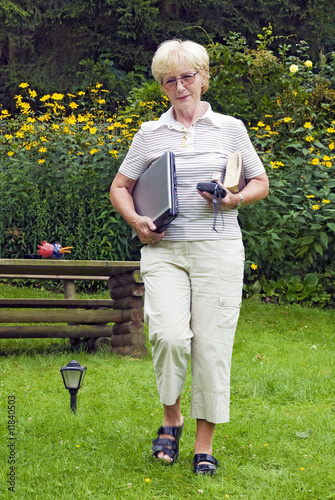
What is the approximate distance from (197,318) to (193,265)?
0.73 ft

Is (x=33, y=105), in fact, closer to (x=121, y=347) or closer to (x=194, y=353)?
(x=121, y=347)

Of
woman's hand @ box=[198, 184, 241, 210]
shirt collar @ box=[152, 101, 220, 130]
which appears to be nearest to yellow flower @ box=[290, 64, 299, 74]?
shirt collar @ box=[152, 101, 220, 130]

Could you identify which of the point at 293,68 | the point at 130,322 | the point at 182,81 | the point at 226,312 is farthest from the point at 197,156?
the point at 293,68

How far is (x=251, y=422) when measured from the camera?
3.65 m

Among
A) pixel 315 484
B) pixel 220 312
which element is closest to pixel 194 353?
pixel 220 312

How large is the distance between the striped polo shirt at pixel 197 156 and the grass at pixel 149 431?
101cm

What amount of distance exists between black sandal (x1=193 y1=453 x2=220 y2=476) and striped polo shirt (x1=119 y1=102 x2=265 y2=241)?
0.91 meters

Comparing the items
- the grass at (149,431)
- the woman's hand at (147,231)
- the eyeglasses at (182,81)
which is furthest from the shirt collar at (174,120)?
the grass at (149,431)

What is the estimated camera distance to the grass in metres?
2.76

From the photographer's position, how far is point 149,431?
3459 millimetres

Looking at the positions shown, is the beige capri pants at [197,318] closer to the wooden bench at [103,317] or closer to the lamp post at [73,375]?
the lamp post at [73,375]

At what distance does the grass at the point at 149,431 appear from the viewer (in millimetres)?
2762

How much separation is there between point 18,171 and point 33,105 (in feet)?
26.5

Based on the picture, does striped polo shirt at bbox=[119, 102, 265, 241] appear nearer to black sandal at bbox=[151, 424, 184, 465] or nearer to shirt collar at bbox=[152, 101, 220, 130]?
shirt collar at bbox=[152, 101, 220, 130]
